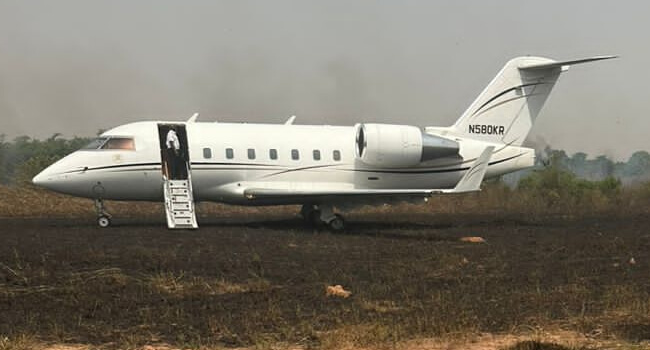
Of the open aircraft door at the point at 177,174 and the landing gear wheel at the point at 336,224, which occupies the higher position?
the open aircraft door at the point at 177,174

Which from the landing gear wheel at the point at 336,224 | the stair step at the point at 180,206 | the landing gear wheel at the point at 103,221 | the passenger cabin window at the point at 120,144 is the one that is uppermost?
the passenger cabin window at the point at 120,144

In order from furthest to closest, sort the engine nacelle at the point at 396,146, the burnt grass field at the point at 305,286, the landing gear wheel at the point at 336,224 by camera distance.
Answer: the engine nacelle at the point at 396,146 → the landing gear wheel at the point at 336,224 → the burnt grass field at the point at 305,286

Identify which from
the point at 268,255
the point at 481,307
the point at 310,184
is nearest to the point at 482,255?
the point at 268,255

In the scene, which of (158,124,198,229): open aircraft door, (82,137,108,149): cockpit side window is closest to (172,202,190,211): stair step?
(158,124,198,229): open aircraft door

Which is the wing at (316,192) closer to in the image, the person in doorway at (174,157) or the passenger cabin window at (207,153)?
the passenger cabin window at (207,153)

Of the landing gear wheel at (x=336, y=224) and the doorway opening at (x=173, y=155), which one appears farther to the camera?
the landing gear wheel at (x=336, y=224)

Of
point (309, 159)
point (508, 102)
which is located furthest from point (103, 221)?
point (508, 102)

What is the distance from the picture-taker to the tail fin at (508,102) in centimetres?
2764

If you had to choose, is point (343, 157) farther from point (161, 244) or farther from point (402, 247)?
point (161, 244)

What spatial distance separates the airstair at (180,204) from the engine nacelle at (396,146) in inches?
217

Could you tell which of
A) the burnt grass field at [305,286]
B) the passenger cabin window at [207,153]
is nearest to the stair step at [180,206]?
the burnt grass field at [305,286]

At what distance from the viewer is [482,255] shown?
60.5 feet

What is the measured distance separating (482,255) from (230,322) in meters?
9.16

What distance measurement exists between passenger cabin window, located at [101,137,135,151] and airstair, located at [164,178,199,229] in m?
1.46
